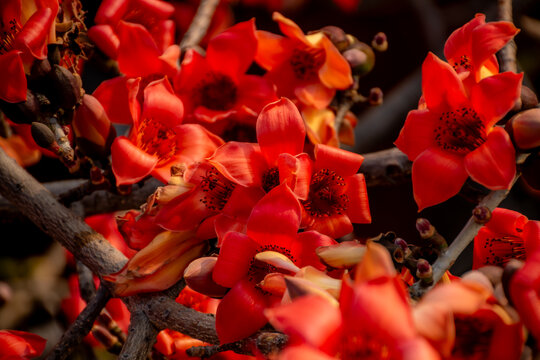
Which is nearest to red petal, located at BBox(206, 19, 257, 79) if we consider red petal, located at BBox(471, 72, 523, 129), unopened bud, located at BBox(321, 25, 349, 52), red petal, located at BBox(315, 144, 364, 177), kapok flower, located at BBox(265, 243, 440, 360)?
unopened bud, located at BBox(321, 25, 349, 52)

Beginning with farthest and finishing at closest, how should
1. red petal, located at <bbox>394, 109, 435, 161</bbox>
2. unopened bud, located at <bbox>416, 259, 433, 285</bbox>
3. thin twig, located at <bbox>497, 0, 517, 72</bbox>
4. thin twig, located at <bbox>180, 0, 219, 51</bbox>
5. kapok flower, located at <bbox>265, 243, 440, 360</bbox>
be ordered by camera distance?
thin twig, located at <bbox>180, 0, 219, 51</bbox> → thin twig, located at <bbox>497, 0, 517, 72</bbox> → red petal, located at <bbox>394, 109, 435, 161</bbox> → unopened bud, located at <bbox>416, 259, 433, 285</bbox> → kapok flower, located at <bbox>265, 243, 440, 360</bbox>

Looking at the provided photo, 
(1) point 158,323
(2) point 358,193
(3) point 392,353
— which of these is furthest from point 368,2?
(3) point 392,353

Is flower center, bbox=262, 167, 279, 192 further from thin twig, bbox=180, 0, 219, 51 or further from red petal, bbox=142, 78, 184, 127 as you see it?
thin twig, bbox=180, 0, 219, 51

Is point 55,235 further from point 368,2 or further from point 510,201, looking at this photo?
point 368,2

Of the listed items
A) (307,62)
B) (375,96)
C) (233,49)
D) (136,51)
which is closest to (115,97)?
(136,51)

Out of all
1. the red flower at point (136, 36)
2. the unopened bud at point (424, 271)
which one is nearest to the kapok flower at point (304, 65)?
the red flower at point (136, 36)

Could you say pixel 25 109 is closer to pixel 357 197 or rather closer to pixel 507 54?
pixel 357 197

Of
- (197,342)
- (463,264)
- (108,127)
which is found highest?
(108,127)
